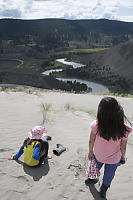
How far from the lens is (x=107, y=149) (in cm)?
299

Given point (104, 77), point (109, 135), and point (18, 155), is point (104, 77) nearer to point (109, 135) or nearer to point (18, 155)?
point (18, 155)

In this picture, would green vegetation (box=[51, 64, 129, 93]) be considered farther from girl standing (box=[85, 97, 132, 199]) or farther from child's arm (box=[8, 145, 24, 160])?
girl standing (box=[85, 97, 132, 199])

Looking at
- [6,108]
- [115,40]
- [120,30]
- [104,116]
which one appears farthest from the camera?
[120,30]

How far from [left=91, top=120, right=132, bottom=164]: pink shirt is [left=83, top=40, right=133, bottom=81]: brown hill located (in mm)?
49443

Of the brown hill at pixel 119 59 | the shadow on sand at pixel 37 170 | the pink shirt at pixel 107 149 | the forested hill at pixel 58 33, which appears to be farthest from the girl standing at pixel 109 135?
the forested hill at pixel 58 33

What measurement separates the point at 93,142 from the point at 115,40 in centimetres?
15744

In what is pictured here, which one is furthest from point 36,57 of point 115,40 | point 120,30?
point 120,30

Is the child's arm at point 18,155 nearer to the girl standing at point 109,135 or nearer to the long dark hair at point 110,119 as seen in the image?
the girl standing at point 109,135

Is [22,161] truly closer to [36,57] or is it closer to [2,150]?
[2,150]

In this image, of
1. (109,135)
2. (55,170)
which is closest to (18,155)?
(55,170)

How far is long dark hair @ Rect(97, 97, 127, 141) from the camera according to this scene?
105 inches

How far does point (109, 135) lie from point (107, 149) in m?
0.27

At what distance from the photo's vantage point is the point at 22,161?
382 centimetres

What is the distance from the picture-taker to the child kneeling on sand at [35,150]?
3561mm
